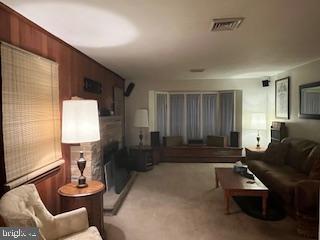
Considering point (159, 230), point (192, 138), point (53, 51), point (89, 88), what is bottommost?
point (159, 230)

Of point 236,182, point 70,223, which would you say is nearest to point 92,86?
point 70,223

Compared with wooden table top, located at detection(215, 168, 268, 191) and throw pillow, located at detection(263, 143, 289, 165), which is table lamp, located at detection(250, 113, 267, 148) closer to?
throw pillow, located at detection(263, 143, 289, 165)

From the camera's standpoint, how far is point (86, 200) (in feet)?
7.84

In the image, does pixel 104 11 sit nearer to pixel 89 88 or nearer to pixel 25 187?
pixel 25 187

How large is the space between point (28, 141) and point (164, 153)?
185 inches

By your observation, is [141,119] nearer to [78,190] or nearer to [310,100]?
[310,100]

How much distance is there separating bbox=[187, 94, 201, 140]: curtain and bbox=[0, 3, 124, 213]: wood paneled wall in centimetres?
350

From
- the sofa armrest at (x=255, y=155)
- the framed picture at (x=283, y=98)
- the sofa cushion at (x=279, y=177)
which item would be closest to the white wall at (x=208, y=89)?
the framed picture at (x=283, y=98)

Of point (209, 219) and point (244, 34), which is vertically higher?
point (244, 34)

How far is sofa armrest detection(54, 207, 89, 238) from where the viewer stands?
2.03 m

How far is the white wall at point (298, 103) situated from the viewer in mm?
4207

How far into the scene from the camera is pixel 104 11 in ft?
6.68

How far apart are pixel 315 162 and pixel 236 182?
1081mm

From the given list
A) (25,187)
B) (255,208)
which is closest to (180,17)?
(25,187)
